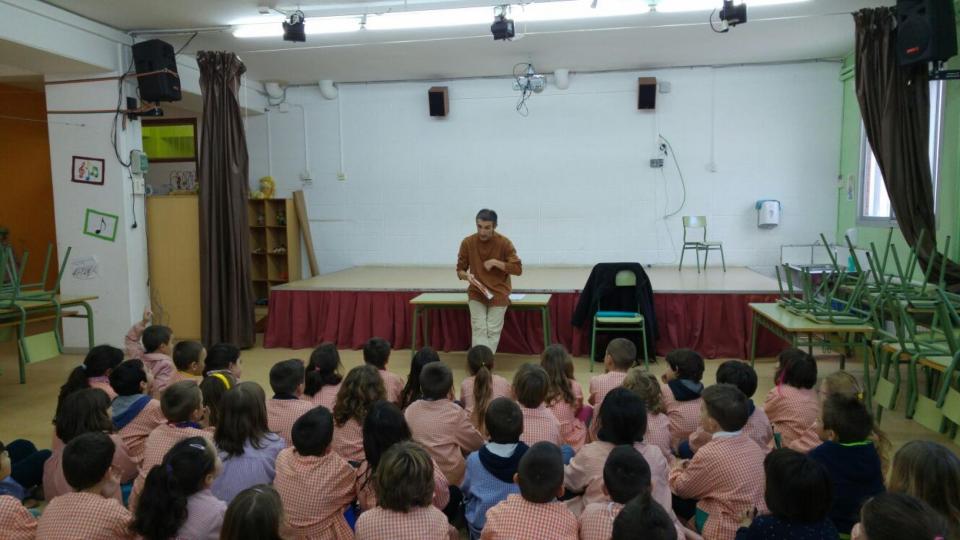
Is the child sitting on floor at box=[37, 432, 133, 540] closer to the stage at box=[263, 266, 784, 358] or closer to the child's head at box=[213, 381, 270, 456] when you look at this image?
the child's head at box=[213, 381, 270, 456]

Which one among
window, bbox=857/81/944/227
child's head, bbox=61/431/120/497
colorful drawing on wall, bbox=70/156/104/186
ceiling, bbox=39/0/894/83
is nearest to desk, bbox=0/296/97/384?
colorful drawing on wall, bbox=70/156/104/186

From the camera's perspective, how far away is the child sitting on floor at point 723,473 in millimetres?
2199

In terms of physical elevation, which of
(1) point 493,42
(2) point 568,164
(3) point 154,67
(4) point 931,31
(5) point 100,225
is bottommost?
(5) point 100,225

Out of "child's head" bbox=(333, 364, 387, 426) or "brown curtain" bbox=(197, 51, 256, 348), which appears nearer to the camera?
"child's head" bbox=(333, 364, 387, 426)

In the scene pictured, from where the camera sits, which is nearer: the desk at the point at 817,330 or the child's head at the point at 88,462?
the child's head at the point at 88,462

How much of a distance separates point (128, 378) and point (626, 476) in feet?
7.30

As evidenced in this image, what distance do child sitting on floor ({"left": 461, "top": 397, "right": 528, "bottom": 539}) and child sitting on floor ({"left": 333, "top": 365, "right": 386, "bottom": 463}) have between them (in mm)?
632

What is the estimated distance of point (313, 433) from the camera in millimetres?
2193

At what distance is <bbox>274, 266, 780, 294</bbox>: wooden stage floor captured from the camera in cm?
615

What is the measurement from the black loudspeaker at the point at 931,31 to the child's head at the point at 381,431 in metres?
4.66

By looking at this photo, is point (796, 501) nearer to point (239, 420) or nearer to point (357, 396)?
point (357, 396)

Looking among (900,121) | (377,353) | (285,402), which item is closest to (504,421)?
(285,402)

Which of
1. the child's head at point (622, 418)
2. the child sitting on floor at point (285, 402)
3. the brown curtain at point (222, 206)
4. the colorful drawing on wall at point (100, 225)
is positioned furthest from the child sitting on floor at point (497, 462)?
the colorful drawing on wall at point (100, 225)

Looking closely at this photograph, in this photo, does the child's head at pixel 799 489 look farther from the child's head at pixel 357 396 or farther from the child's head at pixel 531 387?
the child's head at pixel 357 396
